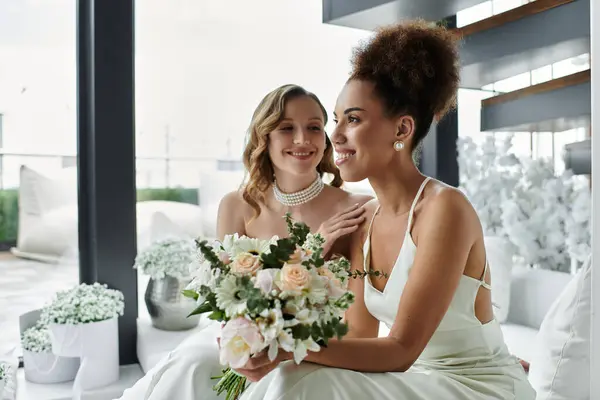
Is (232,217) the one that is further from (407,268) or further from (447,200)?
(447,200)

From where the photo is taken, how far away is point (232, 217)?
2.69 m

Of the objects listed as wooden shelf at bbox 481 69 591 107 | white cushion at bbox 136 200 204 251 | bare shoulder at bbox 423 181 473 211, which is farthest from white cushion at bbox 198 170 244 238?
bare shoulder at bbox 423 181 473 211

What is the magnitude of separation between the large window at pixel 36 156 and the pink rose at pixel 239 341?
227 cm

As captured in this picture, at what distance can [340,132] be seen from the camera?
183 cm

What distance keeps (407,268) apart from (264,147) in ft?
3.42

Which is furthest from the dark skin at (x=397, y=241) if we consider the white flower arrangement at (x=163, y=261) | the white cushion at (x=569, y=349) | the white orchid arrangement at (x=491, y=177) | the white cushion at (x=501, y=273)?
the white orchid arrangement at (x=491, y=177)

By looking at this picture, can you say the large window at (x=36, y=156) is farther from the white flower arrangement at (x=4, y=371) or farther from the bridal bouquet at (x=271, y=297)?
the bridal bouquet at (x=271, y=297)

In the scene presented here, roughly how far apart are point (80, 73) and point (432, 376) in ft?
8.42

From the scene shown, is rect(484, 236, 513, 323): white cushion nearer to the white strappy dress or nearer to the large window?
the white strappy dress

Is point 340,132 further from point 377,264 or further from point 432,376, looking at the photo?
point 432,376

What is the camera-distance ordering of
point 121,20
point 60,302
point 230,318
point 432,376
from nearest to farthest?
point 230,318, point 432,376, point 60,302, point 121,20

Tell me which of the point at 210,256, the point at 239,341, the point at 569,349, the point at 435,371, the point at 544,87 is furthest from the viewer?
the point at 544,87

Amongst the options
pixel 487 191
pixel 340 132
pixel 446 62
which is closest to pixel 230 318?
pixel 340 132

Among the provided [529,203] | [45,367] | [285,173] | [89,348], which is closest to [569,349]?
[285,173]
